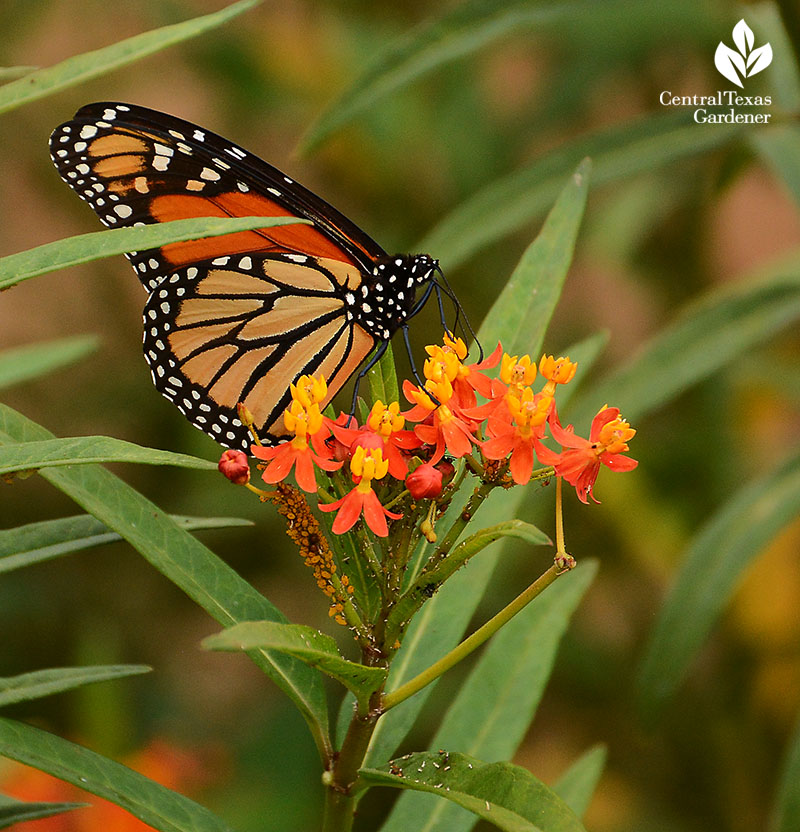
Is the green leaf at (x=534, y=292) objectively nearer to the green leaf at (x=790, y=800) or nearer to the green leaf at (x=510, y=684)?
the green leaf at (x=510, y=684)

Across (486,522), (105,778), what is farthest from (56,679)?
(486,522)

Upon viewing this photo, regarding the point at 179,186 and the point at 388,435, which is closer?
the point at 388,435

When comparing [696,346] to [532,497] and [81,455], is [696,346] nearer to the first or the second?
[532,497]

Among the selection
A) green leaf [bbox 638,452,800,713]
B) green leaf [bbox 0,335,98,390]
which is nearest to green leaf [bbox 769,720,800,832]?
green leaf [bbox 638,452,800,713]

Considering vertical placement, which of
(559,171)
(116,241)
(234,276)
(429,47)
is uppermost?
(429,47)

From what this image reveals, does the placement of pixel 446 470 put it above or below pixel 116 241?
below

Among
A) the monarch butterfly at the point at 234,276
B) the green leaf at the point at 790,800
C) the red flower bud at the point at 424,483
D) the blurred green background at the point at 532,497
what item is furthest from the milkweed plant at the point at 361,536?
the blurred green background at the point at 532,497

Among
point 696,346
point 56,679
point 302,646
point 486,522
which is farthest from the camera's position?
point 696,346

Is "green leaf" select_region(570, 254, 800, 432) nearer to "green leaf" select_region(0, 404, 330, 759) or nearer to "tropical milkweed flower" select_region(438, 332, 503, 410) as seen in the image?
"tropical milkweed flower" select_region(438, 332, 503, 410)
